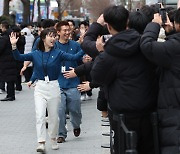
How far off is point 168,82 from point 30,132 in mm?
5758

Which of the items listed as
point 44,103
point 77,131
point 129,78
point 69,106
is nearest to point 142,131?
point 129,78

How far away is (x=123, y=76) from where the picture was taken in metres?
5.09

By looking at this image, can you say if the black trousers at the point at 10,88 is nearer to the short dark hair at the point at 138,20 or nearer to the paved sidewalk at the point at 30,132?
the paved sidewalk at the point at 30,132

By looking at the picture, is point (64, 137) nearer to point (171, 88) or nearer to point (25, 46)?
point (171, 88)

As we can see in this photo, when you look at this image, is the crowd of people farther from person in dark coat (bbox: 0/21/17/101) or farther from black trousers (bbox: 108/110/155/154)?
person in dark coat (bbox: 0/21/17/101)

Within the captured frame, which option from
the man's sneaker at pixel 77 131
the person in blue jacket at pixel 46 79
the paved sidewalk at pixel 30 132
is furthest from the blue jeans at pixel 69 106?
the person in blue jacket at pixel 46 79

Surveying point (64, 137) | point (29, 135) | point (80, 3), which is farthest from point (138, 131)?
point (80, 3)

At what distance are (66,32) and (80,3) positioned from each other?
85.6m

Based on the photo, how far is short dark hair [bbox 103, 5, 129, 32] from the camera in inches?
202

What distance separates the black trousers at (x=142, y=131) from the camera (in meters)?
5.05

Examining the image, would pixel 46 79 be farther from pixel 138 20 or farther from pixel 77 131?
pixel 138 20

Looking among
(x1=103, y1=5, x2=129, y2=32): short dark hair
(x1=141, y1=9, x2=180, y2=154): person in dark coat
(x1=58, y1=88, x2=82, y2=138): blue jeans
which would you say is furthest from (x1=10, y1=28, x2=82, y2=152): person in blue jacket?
(x1=141, y1=9, x2=180, y2=154): person in dark coat

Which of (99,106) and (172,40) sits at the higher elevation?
(172,40)

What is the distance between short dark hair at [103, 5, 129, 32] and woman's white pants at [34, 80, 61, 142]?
312cm
